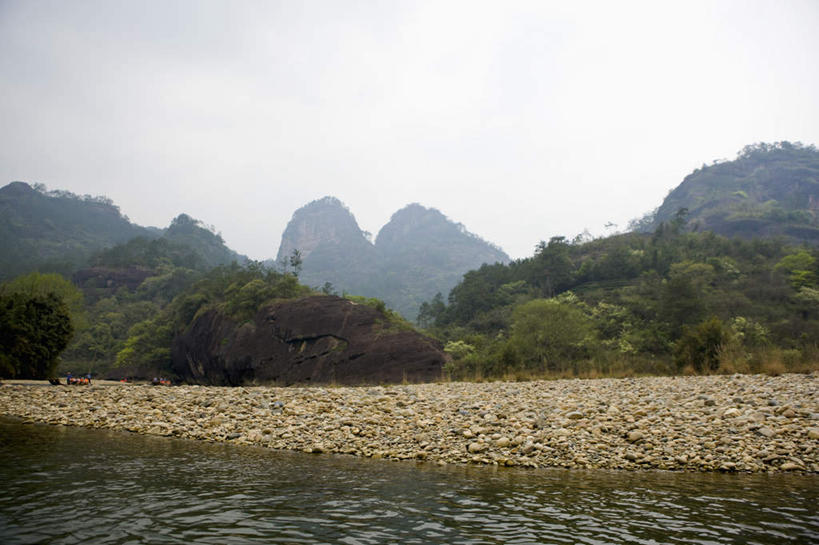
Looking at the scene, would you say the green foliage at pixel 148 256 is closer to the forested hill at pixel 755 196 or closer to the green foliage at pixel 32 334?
the green foliage at pixel 32 334

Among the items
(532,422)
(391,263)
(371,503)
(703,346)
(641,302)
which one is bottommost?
(371,503)

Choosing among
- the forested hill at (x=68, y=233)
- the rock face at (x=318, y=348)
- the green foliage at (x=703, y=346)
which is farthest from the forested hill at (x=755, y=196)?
the forested hill at (x=68, y=233)

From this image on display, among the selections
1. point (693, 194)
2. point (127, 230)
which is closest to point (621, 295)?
point (693, 194)

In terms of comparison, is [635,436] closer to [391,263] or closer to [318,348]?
[318,348]

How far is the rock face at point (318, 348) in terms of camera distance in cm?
3219

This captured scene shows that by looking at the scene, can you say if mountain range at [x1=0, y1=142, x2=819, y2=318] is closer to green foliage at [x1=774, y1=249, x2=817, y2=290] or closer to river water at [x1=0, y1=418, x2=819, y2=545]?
green foliage at [x1=774, y1=249, x2=817, y2=290]

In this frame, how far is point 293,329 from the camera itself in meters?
37.2

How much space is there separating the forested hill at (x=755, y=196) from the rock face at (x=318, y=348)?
123582 mm

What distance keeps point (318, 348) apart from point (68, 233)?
6522 inches

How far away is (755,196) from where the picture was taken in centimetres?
17062

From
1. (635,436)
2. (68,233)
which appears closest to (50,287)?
(635,436)

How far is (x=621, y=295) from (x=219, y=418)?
53966 millimetres

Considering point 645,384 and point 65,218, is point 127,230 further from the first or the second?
point 645,384

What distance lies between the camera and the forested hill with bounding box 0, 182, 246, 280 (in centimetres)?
11712
